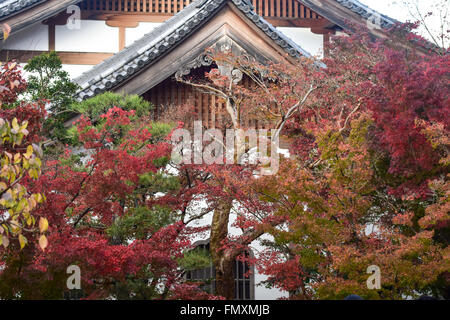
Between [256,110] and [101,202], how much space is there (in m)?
4.40

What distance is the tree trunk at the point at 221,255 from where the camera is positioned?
1165cm

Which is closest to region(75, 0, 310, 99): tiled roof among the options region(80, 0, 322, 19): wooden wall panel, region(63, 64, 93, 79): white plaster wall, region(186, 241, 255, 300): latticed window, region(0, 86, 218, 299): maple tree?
region(0, 86, 218, 299): maple tree

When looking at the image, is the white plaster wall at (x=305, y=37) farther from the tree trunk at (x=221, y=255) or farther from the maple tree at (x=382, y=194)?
the tree trunk at (x=221, y=255)

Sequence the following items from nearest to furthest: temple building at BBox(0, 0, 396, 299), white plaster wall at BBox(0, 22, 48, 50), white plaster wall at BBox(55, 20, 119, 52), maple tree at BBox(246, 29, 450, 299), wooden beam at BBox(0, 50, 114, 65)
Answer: maple tree at BBox(246, 29, 450, 299) → temple building at BBox(0, 0, 396, 299) → white plaster wall at BBox(0, 22, 48, 50) → wooden beam at BBox(0, 50, 114, 65) → white plaster wall at BBox(55, 20, 119, 52)

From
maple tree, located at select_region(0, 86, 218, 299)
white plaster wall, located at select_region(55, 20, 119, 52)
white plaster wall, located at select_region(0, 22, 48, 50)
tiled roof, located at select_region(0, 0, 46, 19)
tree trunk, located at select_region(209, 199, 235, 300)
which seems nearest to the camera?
maple tree, located at select_region(0, 86, 218, 299)

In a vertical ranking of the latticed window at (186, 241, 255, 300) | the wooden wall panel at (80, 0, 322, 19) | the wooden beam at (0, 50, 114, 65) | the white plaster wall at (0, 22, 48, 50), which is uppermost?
the wooden wall panel at (80, 0, 322, 19)

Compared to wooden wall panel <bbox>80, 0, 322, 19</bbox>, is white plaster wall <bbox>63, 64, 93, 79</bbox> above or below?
below

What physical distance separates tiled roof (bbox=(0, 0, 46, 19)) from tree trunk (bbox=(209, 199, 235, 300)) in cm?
767

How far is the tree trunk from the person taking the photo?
11648 millimetres

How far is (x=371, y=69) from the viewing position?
39.6 ft

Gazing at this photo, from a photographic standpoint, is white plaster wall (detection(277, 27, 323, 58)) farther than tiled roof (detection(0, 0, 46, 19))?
Yes

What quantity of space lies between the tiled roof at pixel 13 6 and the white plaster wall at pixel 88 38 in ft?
3.81

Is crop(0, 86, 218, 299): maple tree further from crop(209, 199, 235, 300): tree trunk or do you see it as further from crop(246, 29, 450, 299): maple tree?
crop(246, 29, 450, 299): maple tree

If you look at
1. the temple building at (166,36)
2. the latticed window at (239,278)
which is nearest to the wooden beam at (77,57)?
the temple building at (166,36)
